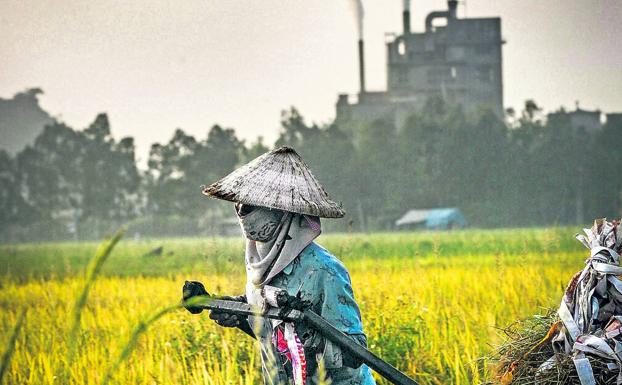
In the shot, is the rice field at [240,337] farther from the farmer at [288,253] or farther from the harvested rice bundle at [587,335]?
the farmer at [288,253]

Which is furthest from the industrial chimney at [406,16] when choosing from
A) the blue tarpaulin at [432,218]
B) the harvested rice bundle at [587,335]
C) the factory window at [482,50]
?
the harvested rice bundle at [587,335]

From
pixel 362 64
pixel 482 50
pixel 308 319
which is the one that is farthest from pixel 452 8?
pixel 308 319

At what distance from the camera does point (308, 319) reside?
3.17m

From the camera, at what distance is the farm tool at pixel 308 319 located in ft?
10.3

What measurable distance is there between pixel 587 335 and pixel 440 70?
68539mm

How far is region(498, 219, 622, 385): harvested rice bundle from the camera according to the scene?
3.13 metres

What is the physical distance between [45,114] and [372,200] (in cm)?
3604

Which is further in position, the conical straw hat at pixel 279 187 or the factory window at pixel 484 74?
the factory window at pixel 484 74

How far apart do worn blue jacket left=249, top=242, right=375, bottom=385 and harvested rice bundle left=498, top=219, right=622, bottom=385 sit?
1.52 feet

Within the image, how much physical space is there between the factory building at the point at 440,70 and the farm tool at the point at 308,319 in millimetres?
64948

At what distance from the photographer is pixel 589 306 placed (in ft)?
10.6

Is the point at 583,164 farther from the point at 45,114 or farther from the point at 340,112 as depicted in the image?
the point at 45,114

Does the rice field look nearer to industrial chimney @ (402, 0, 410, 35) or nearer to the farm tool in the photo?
the farm tool

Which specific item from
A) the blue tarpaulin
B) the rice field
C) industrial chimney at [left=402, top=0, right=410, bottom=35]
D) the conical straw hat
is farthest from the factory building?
the conical straw hat
